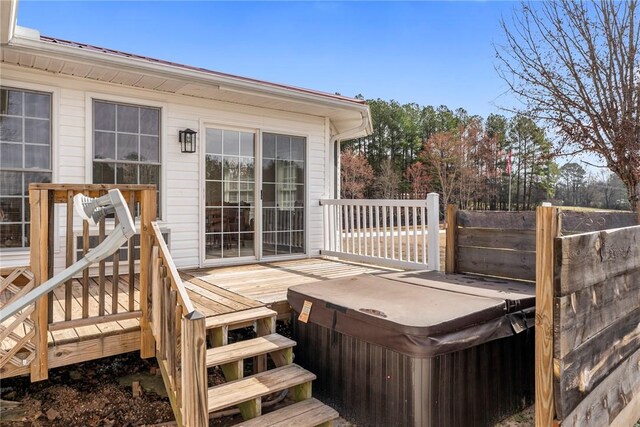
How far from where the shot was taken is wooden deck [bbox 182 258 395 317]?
144 inches

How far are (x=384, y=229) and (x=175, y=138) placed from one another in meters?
2.83

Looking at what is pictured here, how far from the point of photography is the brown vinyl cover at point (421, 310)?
2.26m

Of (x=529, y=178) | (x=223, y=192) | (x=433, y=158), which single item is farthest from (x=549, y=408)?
(x=529, y=178)

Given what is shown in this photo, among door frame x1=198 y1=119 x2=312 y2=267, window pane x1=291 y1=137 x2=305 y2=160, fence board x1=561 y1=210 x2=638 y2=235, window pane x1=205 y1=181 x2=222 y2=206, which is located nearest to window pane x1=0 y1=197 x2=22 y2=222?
door frame x1=198 y1=119 x2=312 y2=267

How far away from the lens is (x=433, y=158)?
2412 centimetres

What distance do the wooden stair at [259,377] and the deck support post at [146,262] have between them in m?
0.44

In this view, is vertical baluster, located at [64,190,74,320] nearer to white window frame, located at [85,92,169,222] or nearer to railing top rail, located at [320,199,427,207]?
white window frame, located at [85,92,169,222]

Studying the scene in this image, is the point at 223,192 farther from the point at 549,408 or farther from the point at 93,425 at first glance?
the point at 549,408

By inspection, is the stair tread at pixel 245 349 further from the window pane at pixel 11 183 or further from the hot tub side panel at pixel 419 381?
the window pane at pixel 11 183

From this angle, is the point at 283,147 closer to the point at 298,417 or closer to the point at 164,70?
the point at 164,70

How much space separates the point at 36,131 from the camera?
164 inches

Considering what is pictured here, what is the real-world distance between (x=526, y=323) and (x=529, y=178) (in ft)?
98.0

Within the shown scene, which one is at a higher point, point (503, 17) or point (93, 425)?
point (503, 17)

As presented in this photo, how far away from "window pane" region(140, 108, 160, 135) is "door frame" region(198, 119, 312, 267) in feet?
1.69
